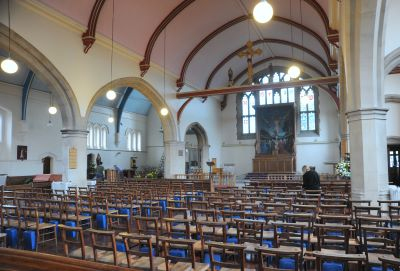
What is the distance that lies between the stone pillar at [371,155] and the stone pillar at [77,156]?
9.48 metres

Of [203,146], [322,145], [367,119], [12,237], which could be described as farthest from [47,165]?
[322,145]

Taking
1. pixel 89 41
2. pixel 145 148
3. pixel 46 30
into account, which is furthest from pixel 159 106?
pixel 145 148

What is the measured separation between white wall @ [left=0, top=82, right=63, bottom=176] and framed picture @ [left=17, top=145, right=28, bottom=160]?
6.3 inches

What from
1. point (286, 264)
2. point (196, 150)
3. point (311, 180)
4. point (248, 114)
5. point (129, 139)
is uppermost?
point (248, 114)

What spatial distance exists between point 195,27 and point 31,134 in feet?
34.5

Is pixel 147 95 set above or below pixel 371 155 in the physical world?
above

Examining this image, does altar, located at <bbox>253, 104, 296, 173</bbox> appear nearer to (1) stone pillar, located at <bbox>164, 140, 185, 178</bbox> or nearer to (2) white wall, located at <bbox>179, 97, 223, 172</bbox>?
(2) white wall, located at <bbox>179, 97, 223, 172</bbox>

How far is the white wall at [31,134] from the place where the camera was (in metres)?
17.0

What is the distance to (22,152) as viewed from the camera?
1756 centimetres

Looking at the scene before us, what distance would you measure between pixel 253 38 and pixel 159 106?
7107mm

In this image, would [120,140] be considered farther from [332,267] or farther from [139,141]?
[332,267]

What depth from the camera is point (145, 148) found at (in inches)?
1078

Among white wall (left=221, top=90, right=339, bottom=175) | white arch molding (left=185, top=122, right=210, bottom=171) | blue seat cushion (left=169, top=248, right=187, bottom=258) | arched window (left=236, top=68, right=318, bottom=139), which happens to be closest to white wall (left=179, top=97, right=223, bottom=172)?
white arch molding (left=185, top=122, right=210, bottom=171)

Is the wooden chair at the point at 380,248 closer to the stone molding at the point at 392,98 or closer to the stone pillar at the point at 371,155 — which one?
the stone pillar at the point at 371,155
